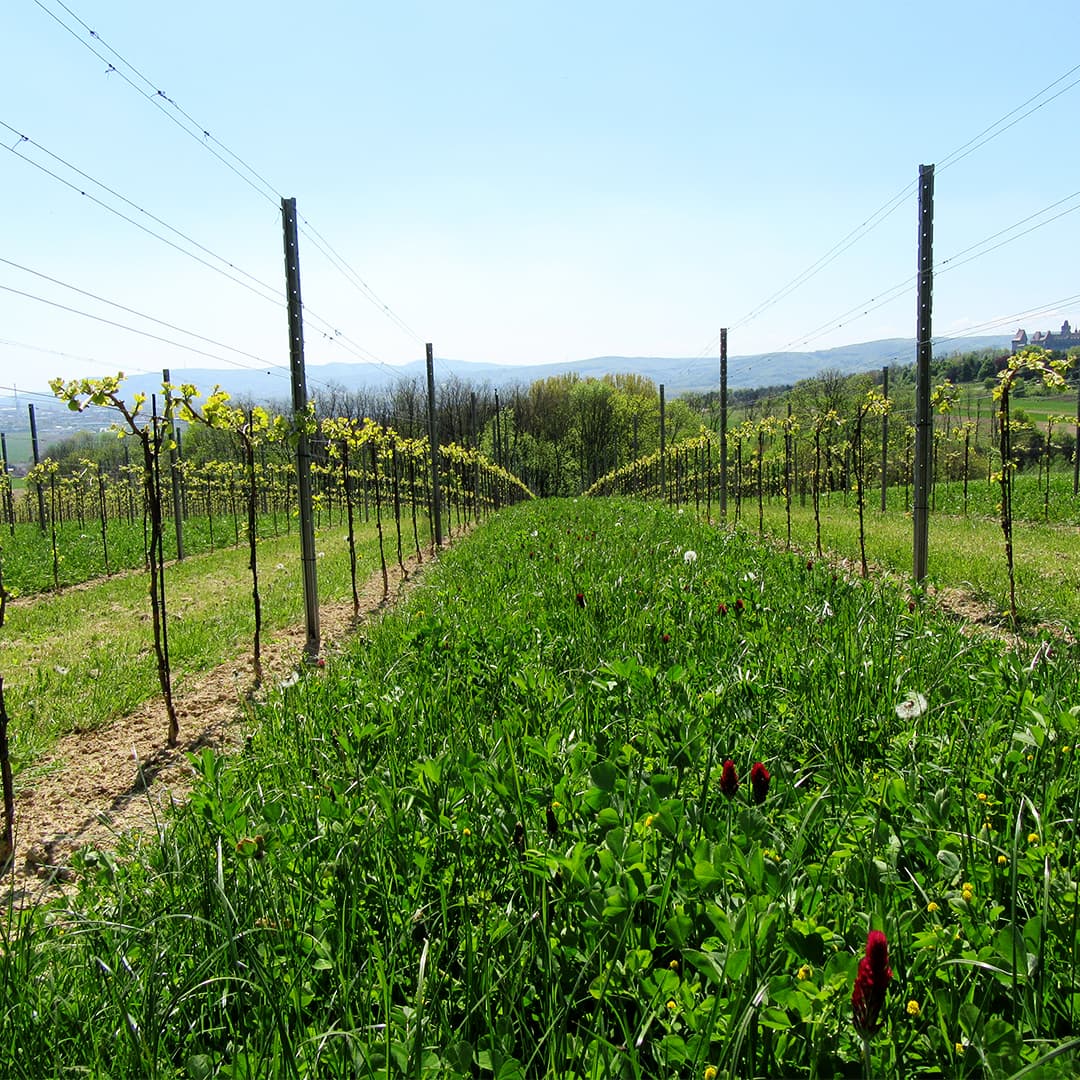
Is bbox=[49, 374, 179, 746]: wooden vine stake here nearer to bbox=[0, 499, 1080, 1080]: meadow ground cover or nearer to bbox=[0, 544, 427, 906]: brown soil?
bbox=[0, 544, 427, 906]: brown soil

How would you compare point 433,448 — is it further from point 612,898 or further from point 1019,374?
point 612,898

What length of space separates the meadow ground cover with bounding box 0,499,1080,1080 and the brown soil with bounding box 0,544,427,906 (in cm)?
117

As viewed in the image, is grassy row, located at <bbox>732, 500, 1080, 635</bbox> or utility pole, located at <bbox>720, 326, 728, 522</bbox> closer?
grassy row, located at <bbox>732, 500, 1080, 635</bbox>

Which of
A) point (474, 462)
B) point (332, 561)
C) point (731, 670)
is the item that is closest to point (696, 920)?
point (731, 670)

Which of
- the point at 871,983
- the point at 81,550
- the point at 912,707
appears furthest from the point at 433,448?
the point at 871,983

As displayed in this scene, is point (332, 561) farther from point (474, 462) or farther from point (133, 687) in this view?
point (474, 462)

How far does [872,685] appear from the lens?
3.17 meters

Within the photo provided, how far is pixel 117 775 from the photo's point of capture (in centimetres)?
518

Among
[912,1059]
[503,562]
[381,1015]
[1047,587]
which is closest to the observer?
[912,1059]

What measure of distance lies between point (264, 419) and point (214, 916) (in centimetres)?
658

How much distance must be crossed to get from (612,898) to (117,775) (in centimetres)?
491

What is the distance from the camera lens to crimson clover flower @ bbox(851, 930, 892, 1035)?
Answer: 38.7 inches

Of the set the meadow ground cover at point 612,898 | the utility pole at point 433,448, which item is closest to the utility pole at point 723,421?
the utility pole at point 433,448

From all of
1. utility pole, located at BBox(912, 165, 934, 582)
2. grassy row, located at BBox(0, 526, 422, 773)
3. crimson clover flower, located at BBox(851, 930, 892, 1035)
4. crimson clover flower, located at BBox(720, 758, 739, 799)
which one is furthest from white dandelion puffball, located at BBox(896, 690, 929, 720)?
utility pole, located at BBox(912, 165, 934, 582)
